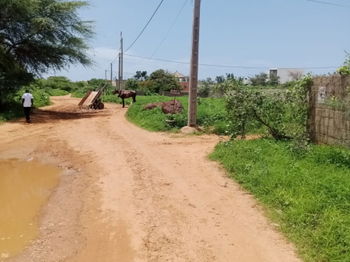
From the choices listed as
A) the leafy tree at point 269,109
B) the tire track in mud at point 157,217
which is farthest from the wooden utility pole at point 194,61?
the tire track in mud at point 157,217

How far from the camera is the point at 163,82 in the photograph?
2606 inches

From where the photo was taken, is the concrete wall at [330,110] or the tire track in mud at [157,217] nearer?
the tire track in mud at [157,217]

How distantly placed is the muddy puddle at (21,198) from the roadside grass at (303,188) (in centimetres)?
346

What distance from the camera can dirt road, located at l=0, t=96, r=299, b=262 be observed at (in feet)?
16.9

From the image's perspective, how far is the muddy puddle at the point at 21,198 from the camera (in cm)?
566

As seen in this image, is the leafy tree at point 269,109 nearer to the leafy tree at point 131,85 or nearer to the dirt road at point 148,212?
the dirt road at point 148,212

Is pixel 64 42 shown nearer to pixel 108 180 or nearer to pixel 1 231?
pixel 108 180

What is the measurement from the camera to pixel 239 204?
22.6 feet

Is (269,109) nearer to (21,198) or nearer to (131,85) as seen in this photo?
(21,198)

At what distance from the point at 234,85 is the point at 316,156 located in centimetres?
359

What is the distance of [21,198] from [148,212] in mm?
2569

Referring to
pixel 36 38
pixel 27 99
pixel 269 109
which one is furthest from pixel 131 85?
pixel 269 109

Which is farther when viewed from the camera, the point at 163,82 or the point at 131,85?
the point at 163,82

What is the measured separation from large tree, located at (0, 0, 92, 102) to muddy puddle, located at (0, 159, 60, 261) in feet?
40.2
